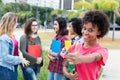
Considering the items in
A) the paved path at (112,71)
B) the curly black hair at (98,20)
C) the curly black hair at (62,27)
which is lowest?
the paved path at (112,71)

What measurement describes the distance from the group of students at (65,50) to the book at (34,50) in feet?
0.25

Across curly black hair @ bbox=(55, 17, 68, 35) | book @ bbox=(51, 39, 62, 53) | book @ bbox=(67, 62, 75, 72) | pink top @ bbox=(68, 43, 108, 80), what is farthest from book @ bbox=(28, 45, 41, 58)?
pink top @ bbox=(68, 43, 108, 80)

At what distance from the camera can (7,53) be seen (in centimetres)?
489

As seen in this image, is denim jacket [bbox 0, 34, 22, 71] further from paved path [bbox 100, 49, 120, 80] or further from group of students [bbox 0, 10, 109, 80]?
paved path [bbox 100, 49, 120, 80]

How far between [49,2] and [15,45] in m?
54.5

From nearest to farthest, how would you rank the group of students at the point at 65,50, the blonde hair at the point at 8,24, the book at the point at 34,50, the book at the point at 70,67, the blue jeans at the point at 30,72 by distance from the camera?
1. the group of students at the point at 65,50
2. the book at the point at 70,67
3. the blonde hair at the point at 8,24
4. the book at the point at 34,50
5. the blue jeans at the point at 30,72

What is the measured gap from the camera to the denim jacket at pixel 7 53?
486cm

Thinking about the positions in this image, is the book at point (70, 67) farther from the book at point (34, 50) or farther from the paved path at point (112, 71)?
the paved path at point (112, 71)

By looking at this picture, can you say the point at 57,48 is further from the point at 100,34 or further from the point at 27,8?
the point at 27,8

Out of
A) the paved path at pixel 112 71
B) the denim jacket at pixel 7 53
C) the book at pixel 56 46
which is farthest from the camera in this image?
the paved path at pixel 112 71

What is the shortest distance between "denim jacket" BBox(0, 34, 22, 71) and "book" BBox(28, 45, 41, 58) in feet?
2.21

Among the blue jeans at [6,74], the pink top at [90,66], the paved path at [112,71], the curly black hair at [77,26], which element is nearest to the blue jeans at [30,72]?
the blue jeans at [6,74]

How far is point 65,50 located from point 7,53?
0.85m

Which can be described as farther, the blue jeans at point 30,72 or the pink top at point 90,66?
the blue jeans at point 30,72
